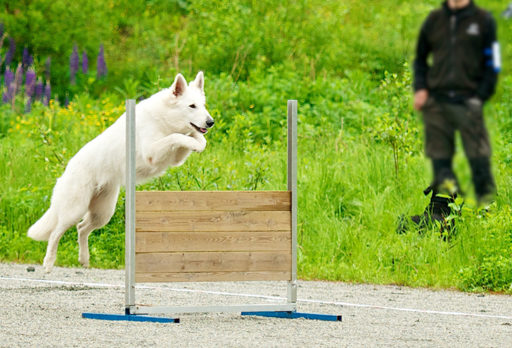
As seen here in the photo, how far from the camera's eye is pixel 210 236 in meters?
8.41

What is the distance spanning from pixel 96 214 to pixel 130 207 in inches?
20.0

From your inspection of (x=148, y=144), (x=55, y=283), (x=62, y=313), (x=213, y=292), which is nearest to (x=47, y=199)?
(x=55, y=283)

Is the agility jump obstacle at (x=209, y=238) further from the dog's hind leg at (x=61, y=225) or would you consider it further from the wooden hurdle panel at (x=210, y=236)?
the dog's hind leg at (x=61, y=225)

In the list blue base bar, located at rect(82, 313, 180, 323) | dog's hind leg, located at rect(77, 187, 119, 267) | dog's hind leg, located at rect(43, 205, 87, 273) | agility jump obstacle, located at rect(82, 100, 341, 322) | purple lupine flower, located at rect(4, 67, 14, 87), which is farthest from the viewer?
purple lupine flower, located at rect(4, 67, 14, 87)

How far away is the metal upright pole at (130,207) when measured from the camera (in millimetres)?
6980

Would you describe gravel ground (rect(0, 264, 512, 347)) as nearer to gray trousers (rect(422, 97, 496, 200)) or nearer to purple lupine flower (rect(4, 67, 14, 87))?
purple lupine flower (rect(4, 67, 14, 87))

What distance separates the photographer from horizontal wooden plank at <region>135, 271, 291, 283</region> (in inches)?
323

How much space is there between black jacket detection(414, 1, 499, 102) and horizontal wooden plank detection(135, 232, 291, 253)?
7.59 meters

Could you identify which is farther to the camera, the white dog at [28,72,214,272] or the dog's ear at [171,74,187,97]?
the white dog at [28,72,214,272]

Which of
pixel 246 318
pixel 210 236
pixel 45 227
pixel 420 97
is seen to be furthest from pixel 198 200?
pixel 420 97

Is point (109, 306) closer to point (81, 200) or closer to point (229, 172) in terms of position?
point (81, 200)

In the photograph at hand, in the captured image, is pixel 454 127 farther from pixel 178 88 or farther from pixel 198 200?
pixel 198 200

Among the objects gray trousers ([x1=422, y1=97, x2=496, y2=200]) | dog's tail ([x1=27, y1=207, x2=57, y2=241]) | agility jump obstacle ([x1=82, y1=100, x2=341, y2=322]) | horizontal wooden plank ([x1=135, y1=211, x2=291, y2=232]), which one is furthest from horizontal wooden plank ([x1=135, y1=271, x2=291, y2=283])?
gray trousers ([x1=422, y1=97, x2=496, y2=200])

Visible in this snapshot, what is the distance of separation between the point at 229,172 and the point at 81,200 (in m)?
6.71
